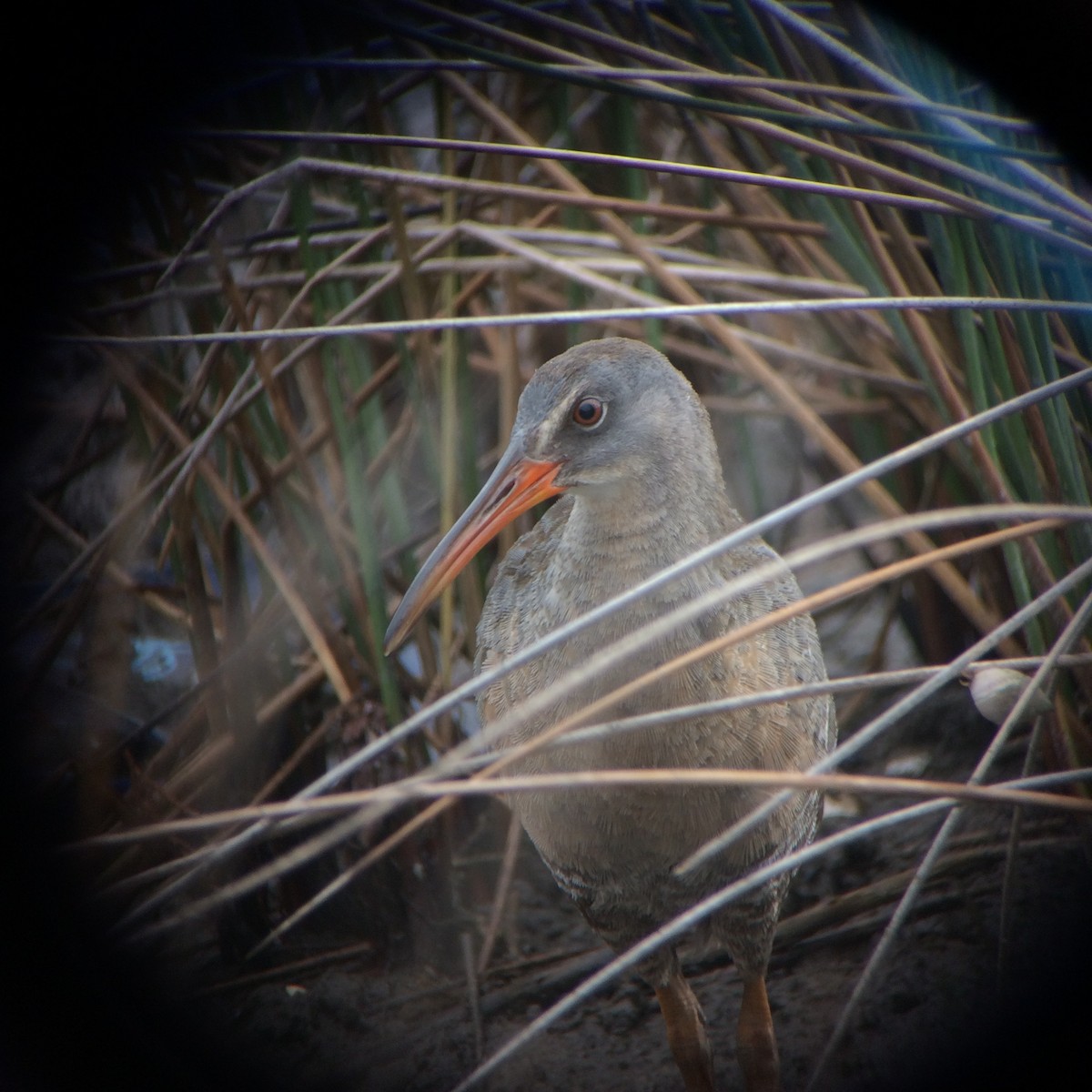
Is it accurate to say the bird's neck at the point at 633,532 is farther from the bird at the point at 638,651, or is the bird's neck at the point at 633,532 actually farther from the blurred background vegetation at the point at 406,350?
the blurred background vegetation at the point at 406,350

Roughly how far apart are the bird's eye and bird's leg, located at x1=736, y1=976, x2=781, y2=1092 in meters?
1.08

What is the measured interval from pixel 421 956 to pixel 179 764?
2.20ft

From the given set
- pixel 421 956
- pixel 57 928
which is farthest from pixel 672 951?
pixel 57 928

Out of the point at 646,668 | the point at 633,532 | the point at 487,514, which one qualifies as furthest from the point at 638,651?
the point at 487,514

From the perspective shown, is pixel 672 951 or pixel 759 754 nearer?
pixel 759 754

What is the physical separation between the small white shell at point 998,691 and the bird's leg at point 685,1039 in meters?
0.78

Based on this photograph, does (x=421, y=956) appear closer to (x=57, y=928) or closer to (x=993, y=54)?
(x=57, y=928)

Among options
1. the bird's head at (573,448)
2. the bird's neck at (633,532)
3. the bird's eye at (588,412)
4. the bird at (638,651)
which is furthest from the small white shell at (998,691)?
the bird's eye at (588,412)

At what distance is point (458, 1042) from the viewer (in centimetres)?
194

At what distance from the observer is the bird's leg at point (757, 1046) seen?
1.82 m

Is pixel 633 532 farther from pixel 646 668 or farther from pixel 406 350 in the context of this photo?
pixel 406 350

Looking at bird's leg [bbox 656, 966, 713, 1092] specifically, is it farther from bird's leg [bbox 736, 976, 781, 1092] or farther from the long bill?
the long bill

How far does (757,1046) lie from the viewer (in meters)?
1.83

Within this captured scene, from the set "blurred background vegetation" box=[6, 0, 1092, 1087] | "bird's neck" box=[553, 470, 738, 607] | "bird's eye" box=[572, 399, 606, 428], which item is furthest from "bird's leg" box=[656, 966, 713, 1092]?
"bird's eye" box=[572, 399, 606, 428]
